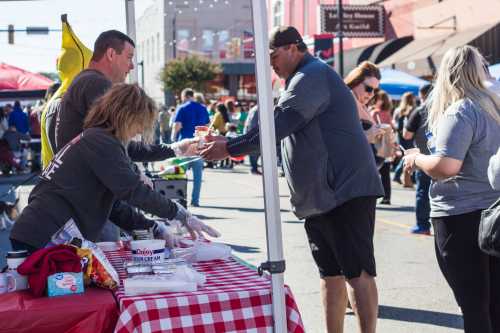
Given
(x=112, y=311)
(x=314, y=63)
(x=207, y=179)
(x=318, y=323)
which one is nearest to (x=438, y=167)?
(x=314, y=63)

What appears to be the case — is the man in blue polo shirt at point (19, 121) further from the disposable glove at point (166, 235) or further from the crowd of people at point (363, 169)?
the disposable glove at point (166, 235)

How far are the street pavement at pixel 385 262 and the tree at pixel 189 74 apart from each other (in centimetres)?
3837

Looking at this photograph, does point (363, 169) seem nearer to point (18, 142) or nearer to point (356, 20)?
point (18, 142)

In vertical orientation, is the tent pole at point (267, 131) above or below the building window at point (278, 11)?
below

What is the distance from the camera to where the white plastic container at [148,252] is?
335 cm

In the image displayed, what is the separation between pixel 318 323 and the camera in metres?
5.87

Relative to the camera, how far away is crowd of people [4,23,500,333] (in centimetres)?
356

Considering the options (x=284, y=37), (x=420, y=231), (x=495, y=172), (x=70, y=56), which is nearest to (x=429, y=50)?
(x=420, y=231)

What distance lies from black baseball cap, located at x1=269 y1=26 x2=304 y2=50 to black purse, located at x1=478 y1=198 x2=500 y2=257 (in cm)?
166

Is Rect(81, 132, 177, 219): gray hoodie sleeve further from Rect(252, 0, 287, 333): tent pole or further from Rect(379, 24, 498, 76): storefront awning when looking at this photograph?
Rect(379, 24, 498, 76): storefront awning

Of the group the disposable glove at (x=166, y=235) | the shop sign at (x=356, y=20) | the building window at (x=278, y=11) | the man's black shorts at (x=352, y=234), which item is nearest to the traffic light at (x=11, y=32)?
the disposable glove at (x=166, y=235)

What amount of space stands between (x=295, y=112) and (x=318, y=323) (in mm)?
2168

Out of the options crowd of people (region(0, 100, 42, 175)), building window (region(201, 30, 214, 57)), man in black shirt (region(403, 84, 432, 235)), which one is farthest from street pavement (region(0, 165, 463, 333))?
building window (region(201, 30, 214, 57))

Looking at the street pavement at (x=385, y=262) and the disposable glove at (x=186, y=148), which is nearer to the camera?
the disposable glove at (x=186, y=148)
